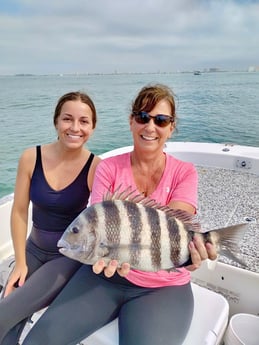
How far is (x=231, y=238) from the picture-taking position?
113cm

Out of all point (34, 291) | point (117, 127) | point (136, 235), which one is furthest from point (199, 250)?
point (117, 127)

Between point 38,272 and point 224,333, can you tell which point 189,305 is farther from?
point 38,272

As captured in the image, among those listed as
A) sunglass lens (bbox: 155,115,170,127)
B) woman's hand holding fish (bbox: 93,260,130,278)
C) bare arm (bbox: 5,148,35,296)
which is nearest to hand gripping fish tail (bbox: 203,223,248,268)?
woman's hand holding fish (bbox: 93,260,130,278)

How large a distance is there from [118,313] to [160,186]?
2.15 ft

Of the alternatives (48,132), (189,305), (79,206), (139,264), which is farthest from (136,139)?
(48,132)

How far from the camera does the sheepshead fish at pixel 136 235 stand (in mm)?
1055

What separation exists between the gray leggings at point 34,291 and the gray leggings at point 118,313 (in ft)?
0.36

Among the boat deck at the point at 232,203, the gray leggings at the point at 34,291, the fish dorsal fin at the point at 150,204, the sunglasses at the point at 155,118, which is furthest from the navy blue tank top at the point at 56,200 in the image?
the boat deck at the point at 232,203

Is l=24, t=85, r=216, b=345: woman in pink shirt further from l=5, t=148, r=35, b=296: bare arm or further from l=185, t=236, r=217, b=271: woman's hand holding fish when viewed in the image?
l=5, t=148, r=35, b=296: bare arm

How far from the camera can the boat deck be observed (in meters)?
2.30

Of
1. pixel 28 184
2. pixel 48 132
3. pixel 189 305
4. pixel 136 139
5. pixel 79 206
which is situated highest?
pixel 136 139

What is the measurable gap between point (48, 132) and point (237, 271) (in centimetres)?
1290

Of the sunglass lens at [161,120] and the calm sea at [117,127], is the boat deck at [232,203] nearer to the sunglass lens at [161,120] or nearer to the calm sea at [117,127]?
the sunglass lens at [161,120]

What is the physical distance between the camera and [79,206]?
1786 millimetres
